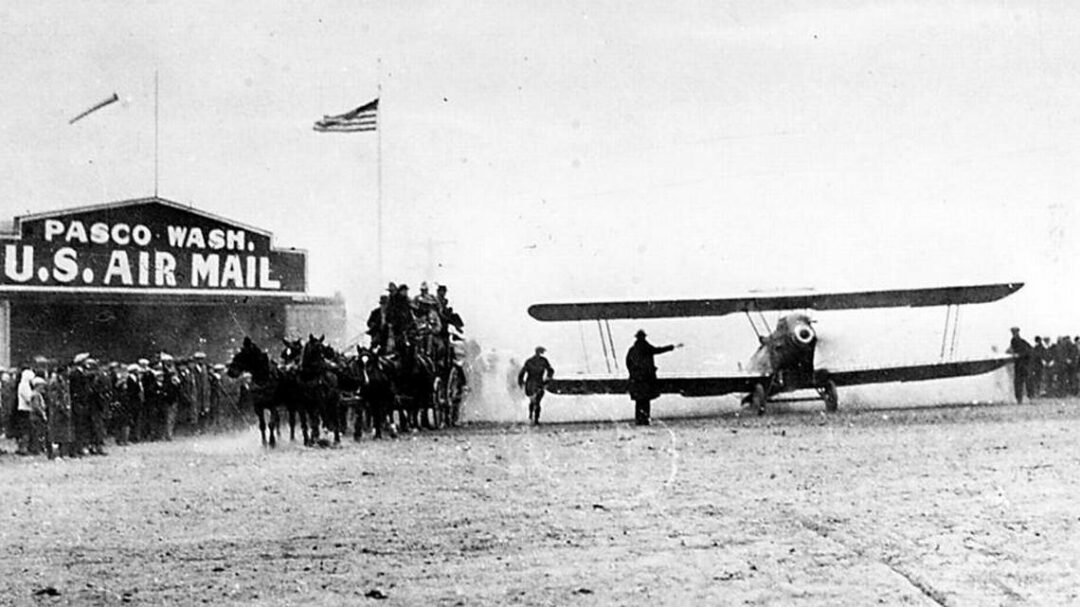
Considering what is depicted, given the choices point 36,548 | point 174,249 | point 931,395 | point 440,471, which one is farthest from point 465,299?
point 36,548

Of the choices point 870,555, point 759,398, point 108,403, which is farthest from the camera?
point 759,398

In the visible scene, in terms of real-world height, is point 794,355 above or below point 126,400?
above

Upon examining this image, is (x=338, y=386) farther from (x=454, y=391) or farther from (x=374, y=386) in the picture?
(x=454, y=391)

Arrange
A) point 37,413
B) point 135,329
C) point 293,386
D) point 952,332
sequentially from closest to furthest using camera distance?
point 37,413
point 293,386
point 135,329
point 952,332

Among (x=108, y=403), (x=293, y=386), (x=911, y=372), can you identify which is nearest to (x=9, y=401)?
(x=108, y=403)

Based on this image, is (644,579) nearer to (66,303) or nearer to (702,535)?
(702,535)
